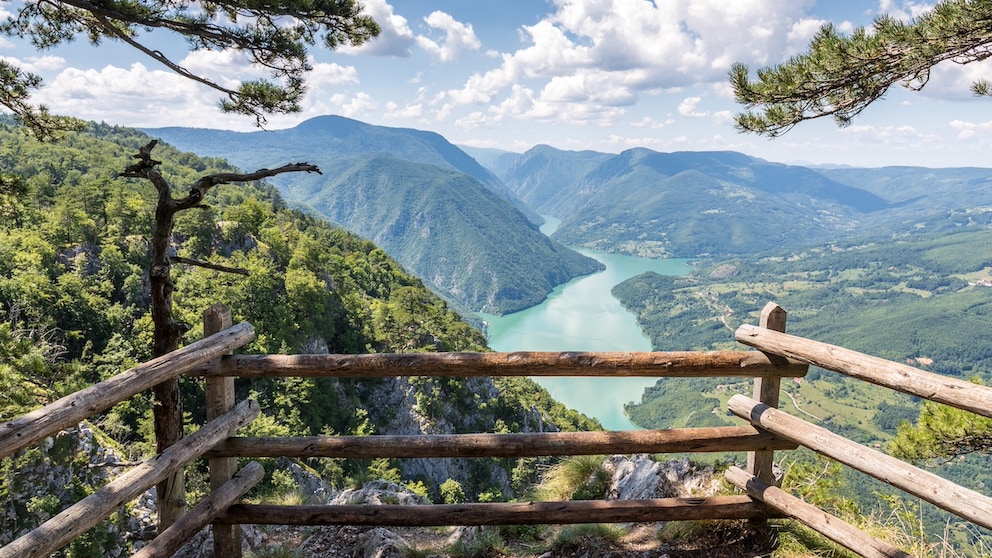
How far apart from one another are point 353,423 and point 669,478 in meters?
31.2

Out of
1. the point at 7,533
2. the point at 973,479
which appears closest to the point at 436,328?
the point at 7,533

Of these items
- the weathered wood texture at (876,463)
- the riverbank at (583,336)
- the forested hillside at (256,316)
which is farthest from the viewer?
the riverbank at (583,336)

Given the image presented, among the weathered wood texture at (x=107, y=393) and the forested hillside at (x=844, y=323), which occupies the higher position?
the weathered wood texture at (x=107, y=393)

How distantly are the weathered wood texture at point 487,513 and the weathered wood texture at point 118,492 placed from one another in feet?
2.23

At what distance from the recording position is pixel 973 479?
55688 millimetres

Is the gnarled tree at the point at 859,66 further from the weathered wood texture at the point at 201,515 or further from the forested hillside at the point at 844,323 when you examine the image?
the forested hillside at the point at 844,323

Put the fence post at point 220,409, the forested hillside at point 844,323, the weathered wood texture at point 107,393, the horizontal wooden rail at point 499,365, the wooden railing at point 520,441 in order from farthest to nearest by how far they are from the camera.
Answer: the forested hillside at point 844,323 < the fence post at point 220,409 < the horizontal wooden rail at point 499,365 < the wooden railing at point 520,441 < the weathered wood texture at point 107,393

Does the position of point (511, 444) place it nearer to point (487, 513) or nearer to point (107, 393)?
point (487, 513)

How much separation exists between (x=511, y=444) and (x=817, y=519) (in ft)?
6.84

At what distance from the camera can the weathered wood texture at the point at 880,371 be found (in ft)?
8.86

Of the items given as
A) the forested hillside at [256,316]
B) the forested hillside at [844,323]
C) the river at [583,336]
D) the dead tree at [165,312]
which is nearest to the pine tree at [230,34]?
the dead tree at [165,312]

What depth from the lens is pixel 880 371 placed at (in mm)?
3096

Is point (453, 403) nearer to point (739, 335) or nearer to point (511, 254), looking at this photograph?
point (739, 335)

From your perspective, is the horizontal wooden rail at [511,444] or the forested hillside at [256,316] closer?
the horizontal wooden rail at [511,444]
